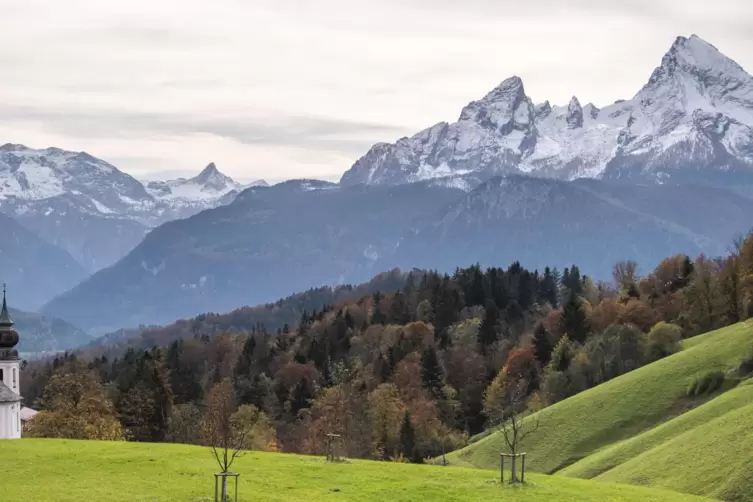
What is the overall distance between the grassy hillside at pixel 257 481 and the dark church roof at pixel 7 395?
38.9m

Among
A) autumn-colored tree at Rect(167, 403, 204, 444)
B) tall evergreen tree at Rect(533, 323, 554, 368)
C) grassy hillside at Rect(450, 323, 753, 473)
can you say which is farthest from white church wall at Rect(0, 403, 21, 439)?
tall evergreen tree at Rect(533, 323, 554, 368)

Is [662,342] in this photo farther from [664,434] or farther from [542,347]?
[664,434]

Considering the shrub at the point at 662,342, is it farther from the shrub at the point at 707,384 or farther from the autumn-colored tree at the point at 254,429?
the autumn-colored tree at the point at 254,429

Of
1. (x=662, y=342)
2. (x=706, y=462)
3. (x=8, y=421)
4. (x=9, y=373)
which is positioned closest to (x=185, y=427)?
(x=9, y=373)

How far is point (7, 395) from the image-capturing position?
10488 centimetres

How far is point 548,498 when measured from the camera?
5525 cm

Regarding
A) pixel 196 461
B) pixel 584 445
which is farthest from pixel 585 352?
pixel 196 461

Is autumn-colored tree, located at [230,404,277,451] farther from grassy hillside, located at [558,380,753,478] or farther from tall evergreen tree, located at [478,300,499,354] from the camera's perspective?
tall evergreen tree, located at [478,300,499,354]

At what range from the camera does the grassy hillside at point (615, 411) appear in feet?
288

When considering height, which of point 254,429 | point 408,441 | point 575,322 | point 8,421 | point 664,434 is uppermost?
point 575,322

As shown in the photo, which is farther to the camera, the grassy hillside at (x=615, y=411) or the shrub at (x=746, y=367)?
the shrub at (x=746, y=367)

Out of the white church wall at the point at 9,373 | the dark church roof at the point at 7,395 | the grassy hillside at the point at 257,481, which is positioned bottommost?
the grassy hillside at the point at 257,481

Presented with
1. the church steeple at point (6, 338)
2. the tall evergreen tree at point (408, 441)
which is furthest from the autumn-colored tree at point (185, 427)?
the tall evergreen tree at point (408, 441)

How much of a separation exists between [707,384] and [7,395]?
61.6 meters
